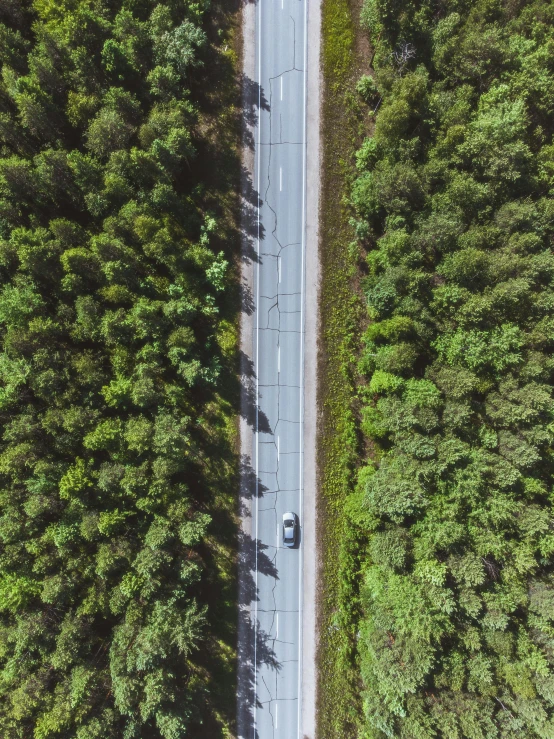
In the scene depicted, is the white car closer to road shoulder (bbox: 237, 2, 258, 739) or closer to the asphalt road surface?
the asphalt road surface

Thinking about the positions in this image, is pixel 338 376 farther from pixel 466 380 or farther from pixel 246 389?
pixel 466 380

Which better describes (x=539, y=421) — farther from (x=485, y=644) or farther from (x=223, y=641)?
(x=223, y=641)

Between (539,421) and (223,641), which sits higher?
(539,421)

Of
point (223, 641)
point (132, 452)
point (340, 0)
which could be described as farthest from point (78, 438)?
point (340, 0)

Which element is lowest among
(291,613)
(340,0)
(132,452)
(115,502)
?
(291,613)

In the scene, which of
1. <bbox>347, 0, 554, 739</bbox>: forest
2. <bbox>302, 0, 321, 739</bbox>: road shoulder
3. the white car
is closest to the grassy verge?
<bbox>302, 0, 321, 739</bbox>: road shoulder

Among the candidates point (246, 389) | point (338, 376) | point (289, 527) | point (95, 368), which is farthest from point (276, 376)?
point (95, 368)

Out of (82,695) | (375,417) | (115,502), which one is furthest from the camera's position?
(375,417)
